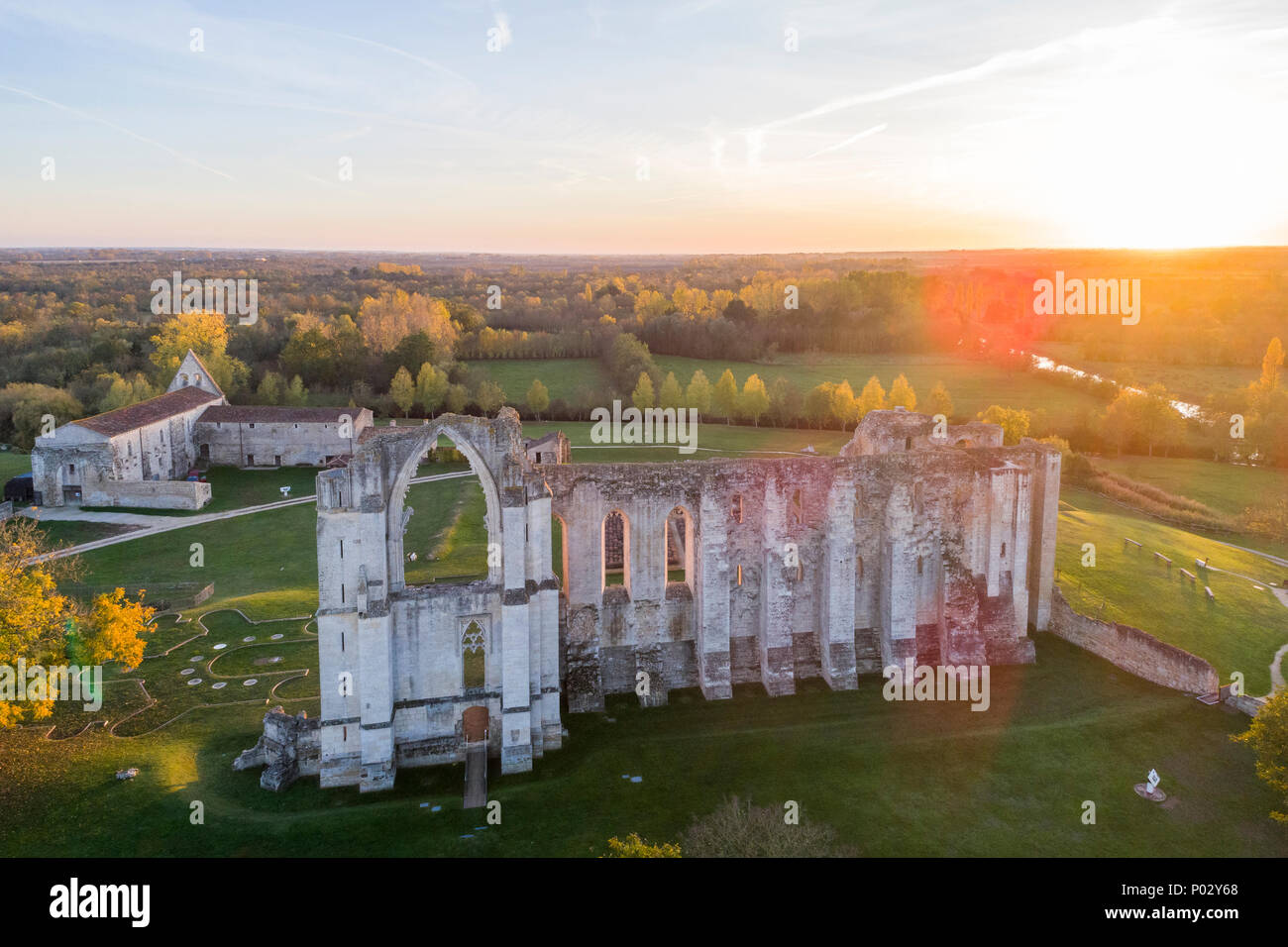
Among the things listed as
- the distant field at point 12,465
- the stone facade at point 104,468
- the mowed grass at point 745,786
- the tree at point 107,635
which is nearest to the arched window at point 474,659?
the mowed grass at point 745,786

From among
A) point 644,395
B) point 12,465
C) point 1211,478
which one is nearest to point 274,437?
point 12,465

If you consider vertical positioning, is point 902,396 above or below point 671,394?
above

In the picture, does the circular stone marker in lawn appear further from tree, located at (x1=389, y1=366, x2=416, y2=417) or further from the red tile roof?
tree, located at (x1=389, y1=366, x2=416, y2=417)

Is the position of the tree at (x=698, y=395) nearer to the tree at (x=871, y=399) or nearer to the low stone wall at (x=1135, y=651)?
the tree at (x=871, y=399)

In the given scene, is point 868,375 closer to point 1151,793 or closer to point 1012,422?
point 1012,422

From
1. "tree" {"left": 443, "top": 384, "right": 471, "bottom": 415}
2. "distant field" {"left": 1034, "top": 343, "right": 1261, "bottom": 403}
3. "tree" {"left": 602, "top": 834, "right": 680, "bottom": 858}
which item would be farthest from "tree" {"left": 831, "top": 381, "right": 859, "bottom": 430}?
"tree" {"left": 602, "top": 834, "right": 680, "bottom": 858}

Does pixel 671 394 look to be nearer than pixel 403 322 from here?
Yes
